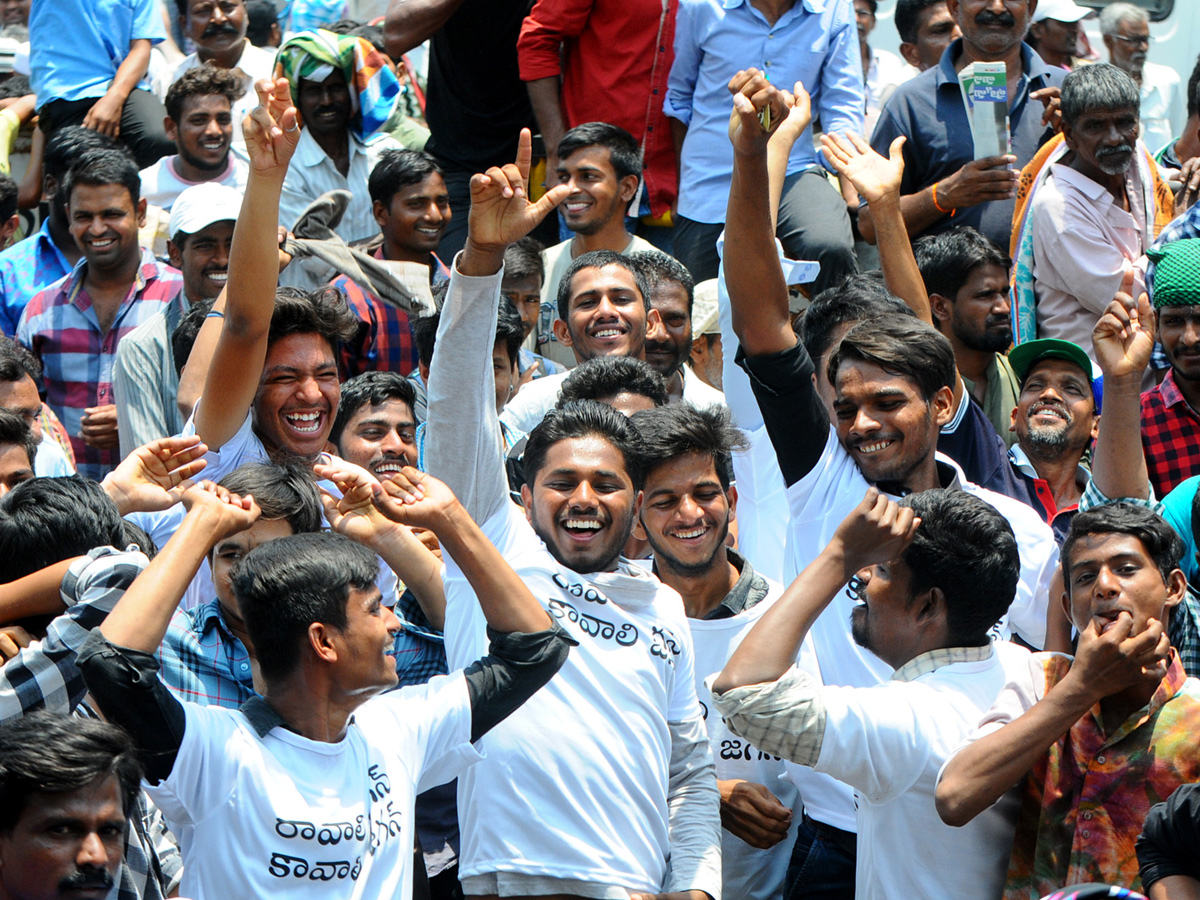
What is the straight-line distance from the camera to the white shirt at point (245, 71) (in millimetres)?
7512

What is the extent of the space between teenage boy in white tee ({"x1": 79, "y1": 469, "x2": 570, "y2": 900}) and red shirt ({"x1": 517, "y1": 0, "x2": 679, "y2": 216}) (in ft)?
12.4

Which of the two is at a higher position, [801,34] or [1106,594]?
[801,34]

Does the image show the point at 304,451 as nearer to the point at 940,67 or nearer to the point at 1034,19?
the point at 940,67

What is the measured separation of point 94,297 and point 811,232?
2848 millimetres

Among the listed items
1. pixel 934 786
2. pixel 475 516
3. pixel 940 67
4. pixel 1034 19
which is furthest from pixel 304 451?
pixel 1034 19

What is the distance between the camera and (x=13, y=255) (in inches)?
245

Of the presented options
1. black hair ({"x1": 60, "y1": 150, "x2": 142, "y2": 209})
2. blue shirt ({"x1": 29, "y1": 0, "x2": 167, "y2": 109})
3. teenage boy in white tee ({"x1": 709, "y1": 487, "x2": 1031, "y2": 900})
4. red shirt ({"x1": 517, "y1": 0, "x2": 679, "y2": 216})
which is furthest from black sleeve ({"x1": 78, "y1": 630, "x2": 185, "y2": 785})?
blue shirt ({"x1": 29, "y1": 0, "x2": 167, "y2": 109})

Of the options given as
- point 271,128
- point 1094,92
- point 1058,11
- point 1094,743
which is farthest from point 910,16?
point 1094,743

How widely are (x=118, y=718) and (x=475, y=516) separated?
1.14 meters

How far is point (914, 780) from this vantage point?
9.83 feet

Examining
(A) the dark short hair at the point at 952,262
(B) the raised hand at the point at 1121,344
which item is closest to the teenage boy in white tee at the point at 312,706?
(B) the raised hand at the point at 1121,344

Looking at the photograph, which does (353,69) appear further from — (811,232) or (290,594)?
(290,594)

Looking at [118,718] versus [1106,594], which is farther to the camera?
[1106,594]

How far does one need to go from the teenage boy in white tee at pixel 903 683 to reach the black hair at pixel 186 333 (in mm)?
2529
